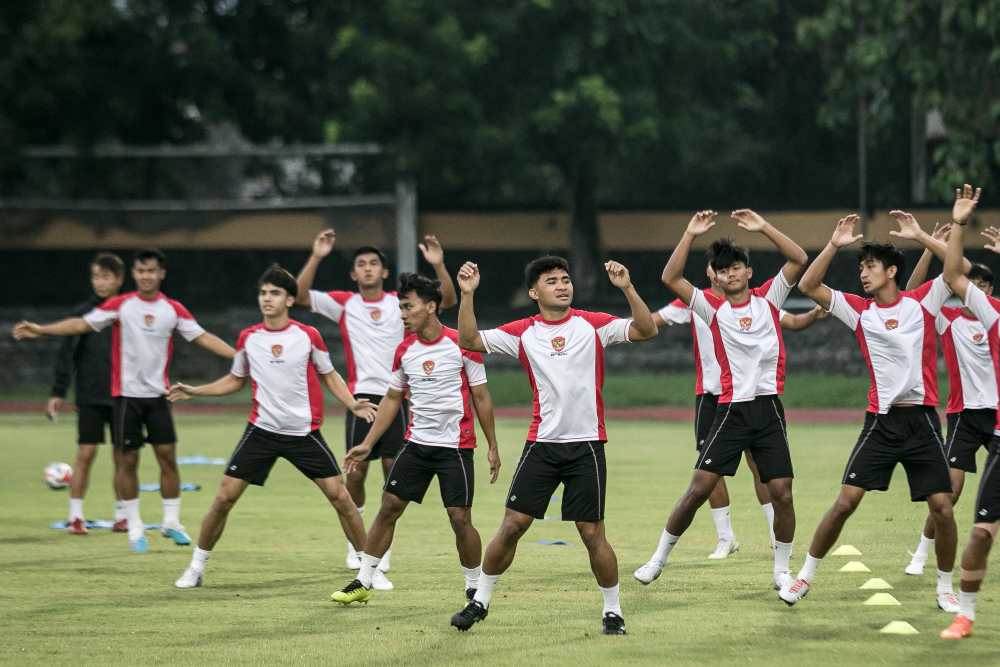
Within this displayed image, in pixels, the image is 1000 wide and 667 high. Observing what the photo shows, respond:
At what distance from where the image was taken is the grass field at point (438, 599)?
8250 millimetres

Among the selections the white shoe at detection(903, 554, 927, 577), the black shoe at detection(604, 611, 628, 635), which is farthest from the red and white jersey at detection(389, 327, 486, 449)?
the white shoe at detection(903, 554, 927, 577)

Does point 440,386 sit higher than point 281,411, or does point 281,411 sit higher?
point 440,386

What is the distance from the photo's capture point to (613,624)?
866 cm

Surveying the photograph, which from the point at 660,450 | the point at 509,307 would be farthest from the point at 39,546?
the point at 509,307

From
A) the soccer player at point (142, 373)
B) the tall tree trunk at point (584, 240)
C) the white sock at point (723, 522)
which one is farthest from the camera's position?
the tall tree trunk at point (584, 240)

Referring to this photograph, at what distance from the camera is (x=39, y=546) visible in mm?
12320

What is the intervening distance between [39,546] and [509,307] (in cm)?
2075

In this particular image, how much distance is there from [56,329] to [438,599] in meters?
4.12

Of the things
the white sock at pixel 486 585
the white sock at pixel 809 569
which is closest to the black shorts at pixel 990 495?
the white sock at pixel 809 569

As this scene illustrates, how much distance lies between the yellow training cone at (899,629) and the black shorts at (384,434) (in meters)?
3.81

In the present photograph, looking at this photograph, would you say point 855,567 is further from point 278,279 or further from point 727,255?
point 278,279

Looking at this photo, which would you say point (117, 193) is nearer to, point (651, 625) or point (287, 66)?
point (287, 66)

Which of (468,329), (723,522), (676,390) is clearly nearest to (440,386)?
(468,329)

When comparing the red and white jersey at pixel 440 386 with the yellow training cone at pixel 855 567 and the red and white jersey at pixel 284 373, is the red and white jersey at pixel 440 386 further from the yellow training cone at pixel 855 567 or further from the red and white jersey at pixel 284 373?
the yellow training cone at pixel 855 567
